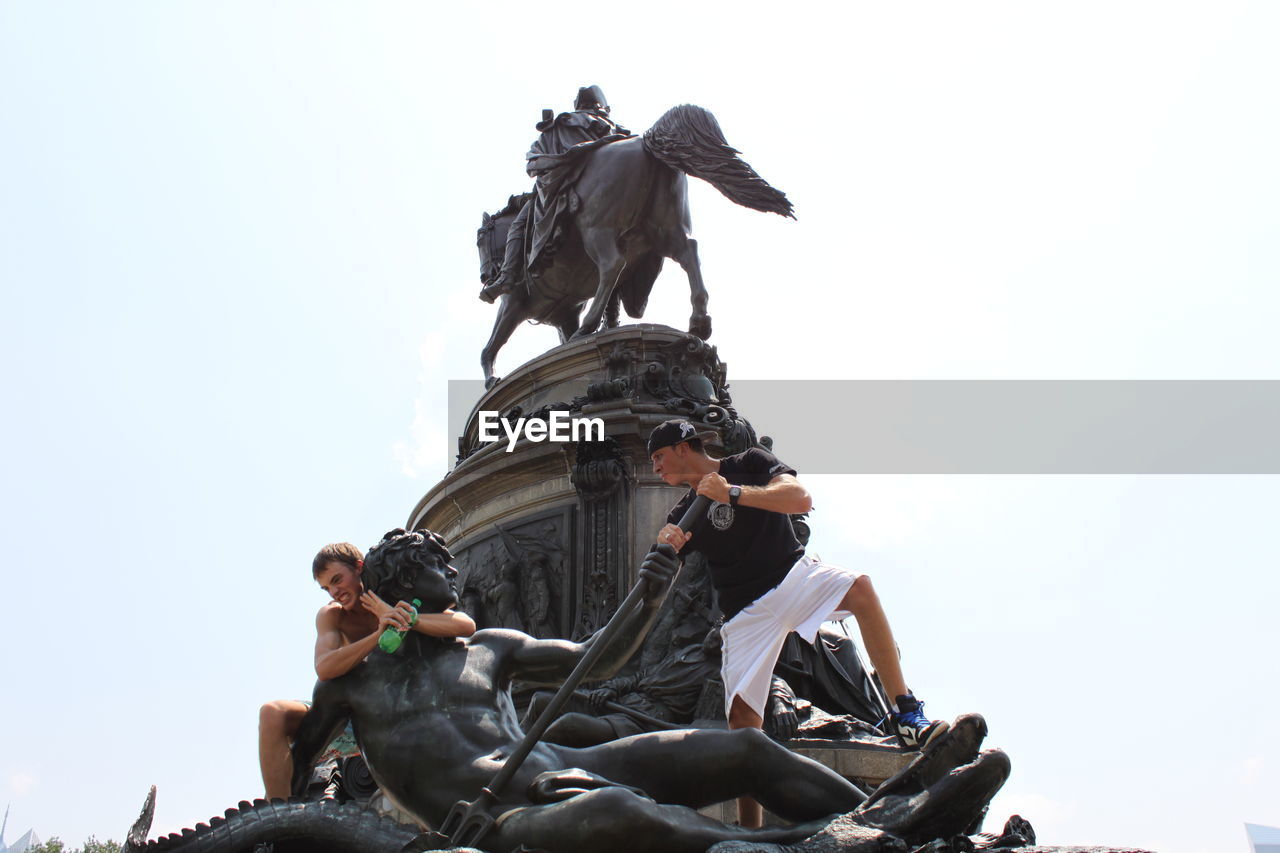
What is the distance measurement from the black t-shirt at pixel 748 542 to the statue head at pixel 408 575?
122 centimetres

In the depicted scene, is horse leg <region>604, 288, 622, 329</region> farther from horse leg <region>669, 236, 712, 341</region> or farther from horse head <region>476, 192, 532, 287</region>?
horse head <region>476, 192, 532, 287</region>

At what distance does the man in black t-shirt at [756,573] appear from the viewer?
Answer: 15.6 ft

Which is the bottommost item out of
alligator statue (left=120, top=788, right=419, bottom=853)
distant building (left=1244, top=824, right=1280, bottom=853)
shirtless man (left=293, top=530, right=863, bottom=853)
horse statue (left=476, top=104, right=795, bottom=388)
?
distant building (left=1244, top=824, right=1280, bottom=853)

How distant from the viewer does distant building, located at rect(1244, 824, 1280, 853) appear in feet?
358

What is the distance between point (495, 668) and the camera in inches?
166

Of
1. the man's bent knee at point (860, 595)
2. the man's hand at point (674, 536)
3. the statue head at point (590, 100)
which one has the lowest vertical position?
the man's bent knee at point (860, 595)

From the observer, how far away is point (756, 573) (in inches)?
199

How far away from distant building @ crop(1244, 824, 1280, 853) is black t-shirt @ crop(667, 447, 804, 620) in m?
124

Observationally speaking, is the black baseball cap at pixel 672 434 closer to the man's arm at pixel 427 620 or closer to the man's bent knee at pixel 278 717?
the man's arm at pixel 427 620

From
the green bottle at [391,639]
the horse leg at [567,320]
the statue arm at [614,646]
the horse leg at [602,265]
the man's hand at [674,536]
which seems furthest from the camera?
the horse leg at [567,320]

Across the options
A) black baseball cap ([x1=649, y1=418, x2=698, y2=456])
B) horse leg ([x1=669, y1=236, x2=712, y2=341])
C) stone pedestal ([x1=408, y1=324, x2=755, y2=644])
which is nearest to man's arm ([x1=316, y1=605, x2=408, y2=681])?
black baseball cap ([x1=649, y1=418, x2=698, y2=456])

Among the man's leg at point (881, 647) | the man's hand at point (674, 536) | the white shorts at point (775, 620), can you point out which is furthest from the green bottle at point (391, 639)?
the man's leg at point (881, 647)

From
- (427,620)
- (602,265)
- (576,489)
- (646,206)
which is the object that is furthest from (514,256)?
(427,620)

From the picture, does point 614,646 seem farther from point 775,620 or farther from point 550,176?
point 550,176
